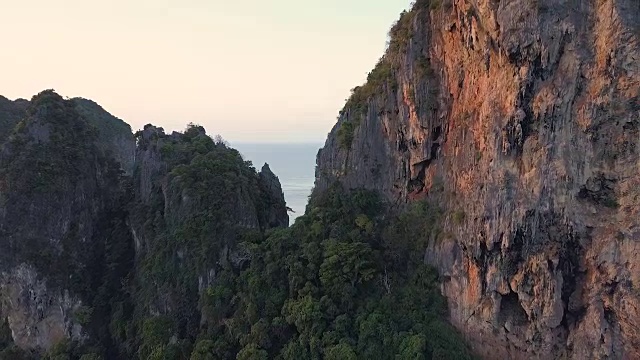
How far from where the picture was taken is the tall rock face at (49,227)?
26.5m

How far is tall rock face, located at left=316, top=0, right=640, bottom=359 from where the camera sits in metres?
17.7

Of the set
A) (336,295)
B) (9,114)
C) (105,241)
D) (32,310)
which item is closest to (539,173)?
(336,295)

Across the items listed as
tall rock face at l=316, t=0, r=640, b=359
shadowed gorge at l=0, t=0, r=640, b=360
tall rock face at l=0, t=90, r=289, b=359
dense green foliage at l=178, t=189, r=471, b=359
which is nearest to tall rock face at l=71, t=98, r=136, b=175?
shadowed gorge at l=0, t=0, r=640, b=360

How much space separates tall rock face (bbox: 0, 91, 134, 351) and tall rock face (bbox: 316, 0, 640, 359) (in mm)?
19918

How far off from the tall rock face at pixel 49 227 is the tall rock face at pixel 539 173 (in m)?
19.9

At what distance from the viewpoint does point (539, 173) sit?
747 inches

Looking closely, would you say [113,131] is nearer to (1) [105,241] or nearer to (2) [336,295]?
(1) [105,241]

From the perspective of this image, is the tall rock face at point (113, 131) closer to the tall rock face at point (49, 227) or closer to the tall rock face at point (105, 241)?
the tall rock face at point (105, 241)

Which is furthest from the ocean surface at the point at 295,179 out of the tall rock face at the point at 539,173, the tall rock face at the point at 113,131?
the tall rock face at the point at 539,173

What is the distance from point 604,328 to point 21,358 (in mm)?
27861

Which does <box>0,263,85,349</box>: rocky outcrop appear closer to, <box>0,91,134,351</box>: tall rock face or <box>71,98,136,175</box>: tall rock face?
<box>0,91,134,351</box>: tall rock face

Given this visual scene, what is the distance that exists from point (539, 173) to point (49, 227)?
2530cm

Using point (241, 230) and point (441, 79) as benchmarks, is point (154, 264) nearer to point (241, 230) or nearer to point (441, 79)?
point (241, 230)

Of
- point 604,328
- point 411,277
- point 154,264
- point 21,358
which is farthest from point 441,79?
point 21,358
